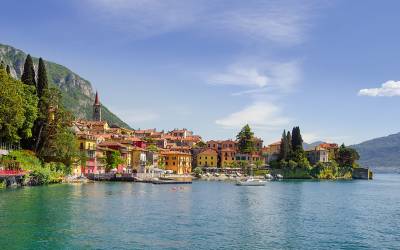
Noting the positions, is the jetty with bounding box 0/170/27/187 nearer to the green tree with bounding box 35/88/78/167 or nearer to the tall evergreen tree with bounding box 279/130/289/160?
the green tree with bounding box 35/88/78/167

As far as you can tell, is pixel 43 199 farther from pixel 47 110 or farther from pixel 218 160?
pixel 218 160

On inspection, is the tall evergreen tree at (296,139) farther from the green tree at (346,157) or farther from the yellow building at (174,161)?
the yellow building at (174,161)

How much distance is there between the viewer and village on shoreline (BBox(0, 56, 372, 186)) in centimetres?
7984

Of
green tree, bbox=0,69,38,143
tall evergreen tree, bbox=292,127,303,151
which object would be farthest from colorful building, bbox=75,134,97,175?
tall evergreen tree, bbox=292,127,303,151

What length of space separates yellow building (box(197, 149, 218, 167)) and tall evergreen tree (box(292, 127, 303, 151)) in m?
25.9

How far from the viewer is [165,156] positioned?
15138 cm

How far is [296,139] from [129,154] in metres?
54.3

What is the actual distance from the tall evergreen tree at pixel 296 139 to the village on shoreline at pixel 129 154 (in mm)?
280

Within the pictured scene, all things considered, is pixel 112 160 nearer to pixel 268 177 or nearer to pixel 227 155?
pixel 268 177

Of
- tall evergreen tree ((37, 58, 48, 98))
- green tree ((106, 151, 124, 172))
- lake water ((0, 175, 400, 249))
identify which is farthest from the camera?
green tree ((106, 151, 124, 172))

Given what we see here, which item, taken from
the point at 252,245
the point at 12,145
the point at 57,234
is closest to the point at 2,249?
the point at 57,234

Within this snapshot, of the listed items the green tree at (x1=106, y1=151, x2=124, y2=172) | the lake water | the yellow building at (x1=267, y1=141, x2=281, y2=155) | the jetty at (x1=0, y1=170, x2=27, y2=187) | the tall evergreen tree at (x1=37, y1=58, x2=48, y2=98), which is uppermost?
the tall evergreen tree at (x1=37, y1=58, x2=48, y2=98)

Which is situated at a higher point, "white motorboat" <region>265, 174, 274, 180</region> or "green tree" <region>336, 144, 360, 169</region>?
"green tree" <region>336, 144, 360, 169</region>

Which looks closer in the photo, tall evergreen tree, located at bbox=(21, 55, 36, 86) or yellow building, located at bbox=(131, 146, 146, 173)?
tall evergreen tree, located at bbox=(21, 55, 36, 86)
